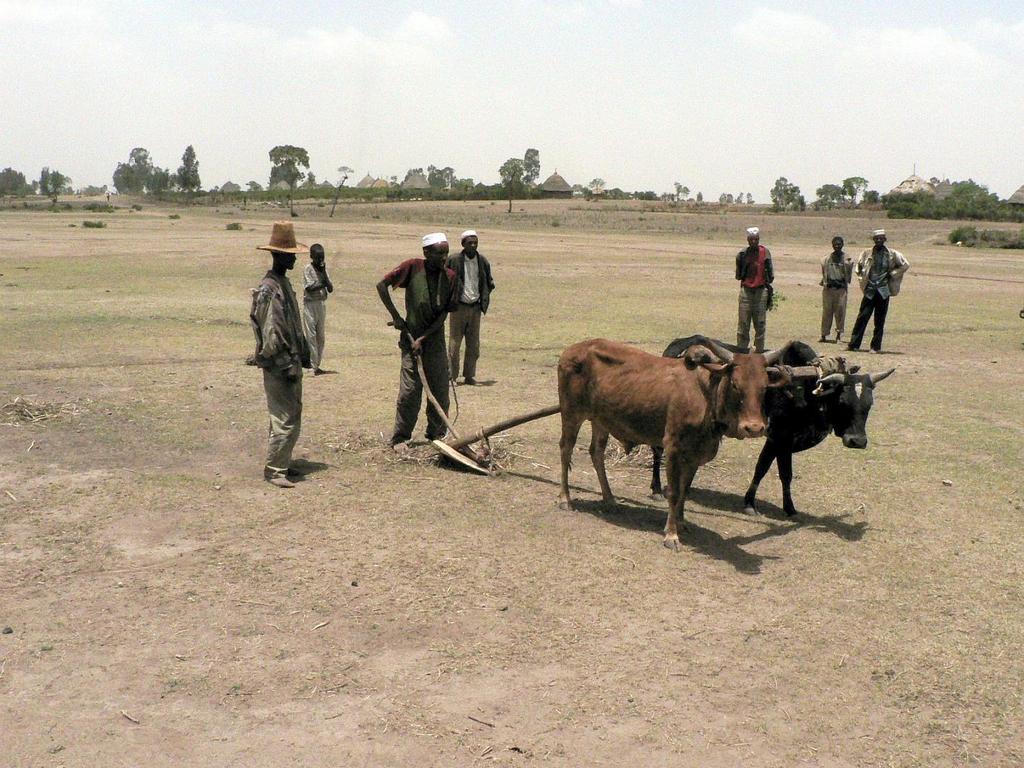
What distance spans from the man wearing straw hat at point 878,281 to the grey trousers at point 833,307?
710mm

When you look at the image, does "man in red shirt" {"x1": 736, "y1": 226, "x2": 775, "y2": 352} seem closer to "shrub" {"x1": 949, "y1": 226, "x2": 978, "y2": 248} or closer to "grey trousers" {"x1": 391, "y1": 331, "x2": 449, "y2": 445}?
"grey trousers" {"x1": 391, "y1": 331, "x2": 449, "y2": 445}

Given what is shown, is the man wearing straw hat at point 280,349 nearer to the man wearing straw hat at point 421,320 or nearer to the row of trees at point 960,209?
the man wearing straw hat at point 421,320

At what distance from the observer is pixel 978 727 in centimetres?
488

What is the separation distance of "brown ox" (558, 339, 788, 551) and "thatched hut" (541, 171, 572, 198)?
10359 cm

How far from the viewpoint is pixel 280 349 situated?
8.27 m

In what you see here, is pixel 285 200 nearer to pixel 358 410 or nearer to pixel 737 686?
pixel 358 410

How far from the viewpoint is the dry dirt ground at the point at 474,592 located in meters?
4.73

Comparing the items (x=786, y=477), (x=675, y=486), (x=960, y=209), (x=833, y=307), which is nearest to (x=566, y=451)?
(x=675, y=486)

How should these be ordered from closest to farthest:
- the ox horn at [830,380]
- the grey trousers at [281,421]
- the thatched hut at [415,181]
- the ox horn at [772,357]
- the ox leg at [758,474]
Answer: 1. the ox horn at [772,357]
2. the ox horn at [830,380]
3. the ox leg at [758,474]
4. the grey trousers at [281,421]
5. the thatched hut at [415,181]

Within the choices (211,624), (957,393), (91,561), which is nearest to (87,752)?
(211,624)

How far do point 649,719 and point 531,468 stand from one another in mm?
4510

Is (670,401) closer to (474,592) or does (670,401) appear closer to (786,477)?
(786,477)

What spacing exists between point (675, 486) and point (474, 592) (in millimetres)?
1758

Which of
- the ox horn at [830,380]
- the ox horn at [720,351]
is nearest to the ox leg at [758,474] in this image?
the ox horn at [830,380]
